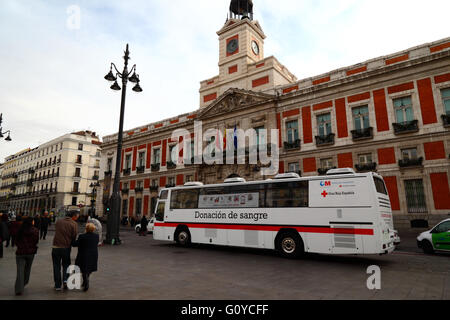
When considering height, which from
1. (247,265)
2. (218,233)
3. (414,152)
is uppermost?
(414,152)

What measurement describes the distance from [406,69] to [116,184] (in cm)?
2080

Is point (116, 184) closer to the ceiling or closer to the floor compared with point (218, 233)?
closer to the ceiling

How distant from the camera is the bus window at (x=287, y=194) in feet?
35.4

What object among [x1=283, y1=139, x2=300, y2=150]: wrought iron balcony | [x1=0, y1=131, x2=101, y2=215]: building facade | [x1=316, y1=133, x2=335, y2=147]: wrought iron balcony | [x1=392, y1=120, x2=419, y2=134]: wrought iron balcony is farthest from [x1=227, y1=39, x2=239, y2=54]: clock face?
[x1=0, y1=131, x2=101, y2=215]: building facade

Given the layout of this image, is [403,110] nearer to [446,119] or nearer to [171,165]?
[446,119]

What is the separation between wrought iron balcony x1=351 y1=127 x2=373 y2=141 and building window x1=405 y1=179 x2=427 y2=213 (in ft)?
13.5

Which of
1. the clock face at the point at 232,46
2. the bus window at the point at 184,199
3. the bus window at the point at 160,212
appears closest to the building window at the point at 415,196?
the bus window at the point at 184,199

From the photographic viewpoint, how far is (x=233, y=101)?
93.9ft

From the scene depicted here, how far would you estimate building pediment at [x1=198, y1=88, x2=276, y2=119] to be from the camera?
1056 inches

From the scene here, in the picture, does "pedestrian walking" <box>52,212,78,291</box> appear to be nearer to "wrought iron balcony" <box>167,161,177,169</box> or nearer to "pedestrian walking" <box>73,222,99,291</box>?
"pedestrian walking" <box>73,222,99,291</box>

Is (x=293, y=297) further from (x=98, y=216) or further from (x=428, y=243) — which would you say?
(x=98, y=216)

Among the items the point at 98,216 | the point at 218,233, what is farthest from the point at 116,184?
the point at 98,216

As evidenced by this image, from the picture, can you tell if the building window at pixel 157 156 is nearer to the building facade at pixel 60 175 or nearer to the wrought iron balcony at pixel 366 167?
the wrought iron balcony at pixel 366 167
